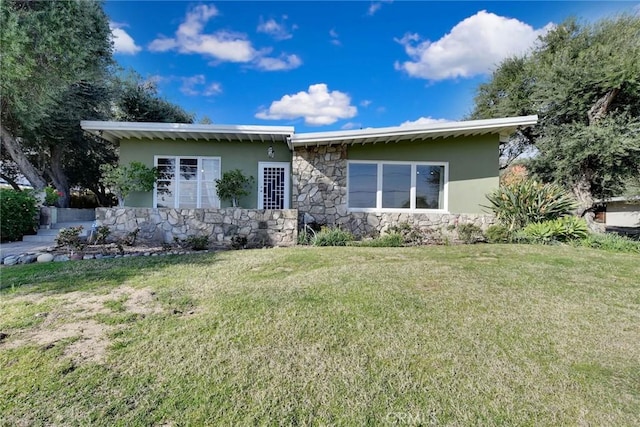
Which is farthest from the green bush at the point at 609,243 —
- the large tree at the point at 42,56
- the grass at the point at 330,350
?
the large tree at the point at 42,56

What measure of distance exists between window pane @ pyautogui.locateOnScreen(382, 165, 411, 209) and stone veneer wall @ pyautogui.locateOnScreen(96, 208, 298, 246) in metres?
3.47

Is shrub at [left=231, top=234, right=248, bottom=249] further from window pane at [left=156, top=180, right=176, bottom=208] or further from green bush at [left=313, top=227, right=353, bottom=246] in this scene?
window pane at [left=156, top=180, right=176, bottom=208]

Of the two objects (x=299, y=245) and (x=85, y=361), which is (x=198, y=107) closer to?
(x=299, y=245)

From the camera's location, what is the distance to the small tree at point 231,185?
33.9ft

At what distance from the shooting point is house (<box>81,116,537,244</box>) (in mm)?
10289

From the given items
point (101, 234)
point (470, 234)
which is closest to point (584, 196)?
point (470, 234)

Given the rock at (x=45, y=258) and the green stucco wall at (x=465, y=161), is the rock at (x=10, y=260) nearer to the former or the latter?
the rock at (x=45, y=258)

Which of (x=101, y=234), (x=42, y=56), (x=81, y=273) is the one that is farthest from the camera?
(x=42, y=56)

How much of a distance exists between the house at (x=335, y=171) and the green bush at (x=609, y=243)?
267 cm

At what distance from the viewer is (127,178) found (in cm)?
955

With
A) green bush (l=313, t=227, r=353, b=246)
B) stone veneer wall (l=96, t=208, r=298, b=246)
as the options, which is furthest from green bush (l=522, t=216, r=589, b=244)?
stone veneer wall (l=96, t=208, r=298, b=246)

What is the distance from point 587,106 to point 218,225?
13811 mm

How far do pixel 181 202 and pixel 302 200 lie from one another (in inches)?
167

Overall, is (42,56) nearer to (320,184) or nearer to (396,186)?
(320,184)
